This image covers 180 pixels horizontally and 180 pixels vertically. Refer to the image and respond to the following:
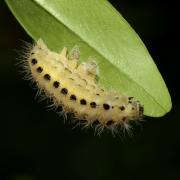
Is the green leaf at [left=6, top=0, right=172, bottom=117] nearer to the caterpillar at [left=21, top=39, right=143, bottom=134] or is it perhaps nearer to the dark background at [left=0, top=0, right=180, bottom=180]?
the caterpillar at [left=21, top=39, right=143, bottom=134]

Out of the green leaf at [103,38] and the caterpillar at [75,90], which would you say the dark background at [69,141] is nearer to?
the caterpillar at [75,90]

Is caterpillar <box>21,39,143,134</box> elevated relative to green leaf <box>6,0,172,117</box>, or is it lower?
lower

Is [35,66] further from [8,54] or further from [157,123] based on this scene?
[157,123]

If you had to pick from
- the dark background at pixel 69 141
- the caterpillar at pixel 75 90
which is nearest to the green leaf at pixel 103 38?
the caterpillar at pixel 75 90

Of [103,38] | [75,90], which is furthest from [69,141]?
[103,38]

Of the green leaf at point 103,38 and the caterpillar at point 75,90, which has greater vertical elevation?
the green leaf at point 103,38

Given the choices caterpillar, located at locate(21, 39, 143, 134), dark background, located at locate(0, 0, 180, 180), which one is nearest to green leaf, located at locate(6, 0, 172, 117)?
caterpillar, located at locate(21, 39, 143, 134)

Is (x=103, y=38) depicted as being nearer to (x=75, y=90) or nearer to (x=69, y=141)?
(x=75, y=90)
